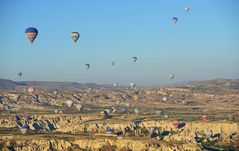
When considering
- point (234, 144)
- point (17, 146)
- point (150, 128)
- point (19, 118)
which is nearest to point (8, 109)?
point (19, 118)

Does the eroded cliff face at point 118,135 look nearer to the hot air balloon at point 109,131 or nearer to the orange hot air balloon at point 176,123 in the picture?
the hot air balloon at point 109,131

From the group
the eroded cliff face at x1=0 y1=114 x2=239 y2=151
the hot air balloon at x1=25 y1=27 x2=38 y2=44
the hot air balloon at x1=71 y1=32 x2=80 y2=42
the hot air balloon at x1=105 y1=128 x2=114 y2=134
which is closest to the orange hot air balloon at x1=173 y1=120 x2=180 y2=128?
the eroded cliff face at x1=0 y1=114 x2=239 y2=151

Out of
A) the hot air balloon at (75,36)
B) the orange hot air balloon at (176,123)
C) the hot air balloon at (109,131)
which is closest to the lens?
the hot air balloon at (75,36)

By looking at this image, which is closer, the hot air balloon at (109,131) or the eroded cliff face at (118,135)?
the eroded cliff face at (118,135)

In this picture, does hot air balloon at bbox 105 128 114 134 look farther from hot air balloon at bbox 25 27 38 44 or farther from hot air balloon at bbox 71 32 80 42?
hot air balloon at bbox 25 27 38 44

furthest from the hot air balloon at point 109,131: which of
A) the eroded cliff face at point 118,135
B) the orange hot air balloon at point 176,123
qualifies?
the orange hot air balloon at point 176,123

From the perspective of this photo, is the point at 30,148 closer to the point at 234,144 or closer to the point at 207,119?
the point at 234,144

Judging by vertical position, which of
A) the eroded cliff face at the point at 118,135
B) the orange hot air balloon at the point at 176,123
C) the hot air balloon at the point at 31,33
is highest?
the hot air balloon at the point at 31,33
